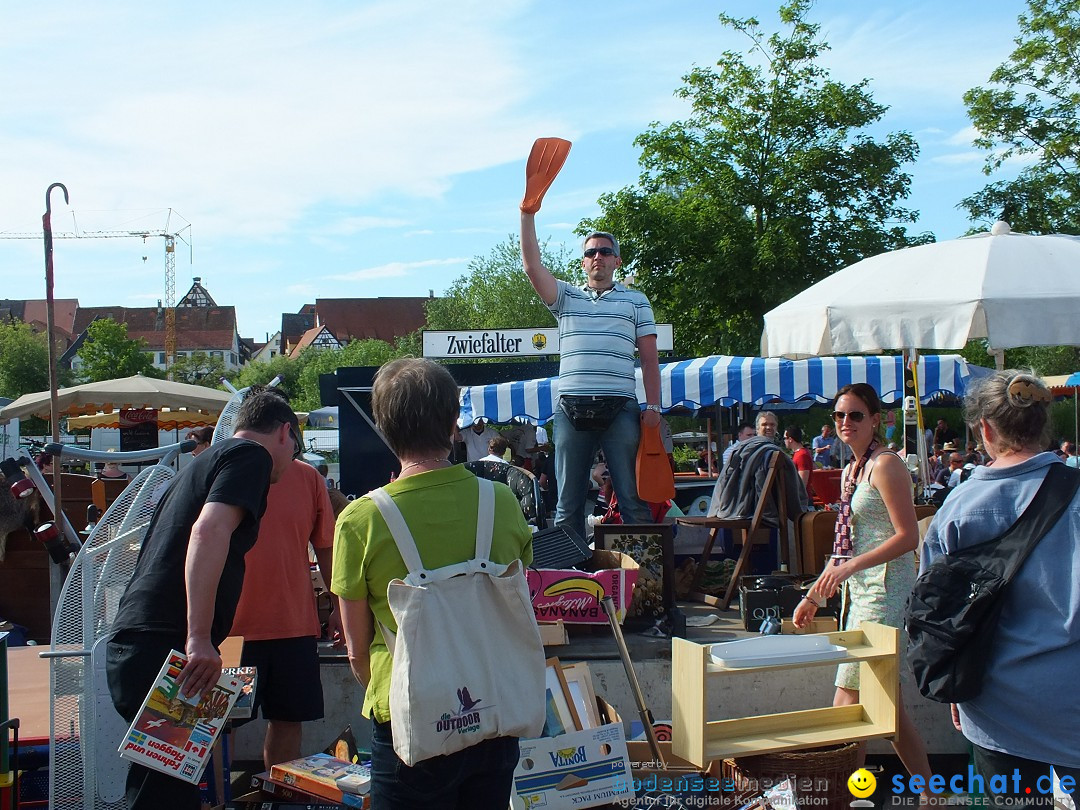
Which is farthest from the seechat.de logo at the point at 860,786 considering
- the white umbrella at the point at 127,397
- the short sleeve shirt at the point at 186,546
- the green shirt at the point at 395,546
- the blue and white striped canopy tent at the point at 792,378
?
the white umbrella at the point at 127,397

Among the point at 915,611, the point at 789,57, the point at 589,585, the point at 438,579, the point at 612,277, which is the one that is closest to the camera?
the point at 438,579

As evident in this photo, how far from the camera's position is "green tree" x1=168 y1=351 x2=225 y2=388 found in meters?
76.0

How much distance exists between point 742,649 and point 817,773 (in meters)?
0.62

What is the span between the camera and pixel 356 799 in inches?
149

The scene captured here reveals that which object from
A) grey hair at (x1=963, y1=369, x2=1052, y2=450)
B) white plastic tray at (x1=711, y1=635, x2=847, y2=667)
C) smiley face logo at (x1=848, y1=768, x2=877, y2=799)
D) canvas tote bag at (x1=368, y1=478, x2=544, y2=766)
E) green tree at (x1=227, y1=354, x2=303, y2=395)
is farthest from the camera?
green tree at (x1=227, y1=354, x2=303, y2=395)

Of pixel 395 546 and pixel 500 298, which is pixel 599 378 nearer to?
pixel 395 546

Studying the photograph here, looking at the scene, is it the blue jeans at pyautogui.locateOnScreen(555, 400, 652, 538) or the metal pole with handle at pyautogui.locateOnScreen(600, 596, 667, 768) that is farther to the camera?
the blue jeans at pyautogui.locateOnScreen(555, 400, 652, 538)

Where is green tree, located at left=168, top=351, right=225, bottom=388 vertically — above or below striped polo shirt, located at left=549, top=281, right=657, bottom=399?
above

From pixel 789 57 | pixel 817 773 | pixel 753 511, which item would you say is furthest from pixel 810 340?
pixel 789 57

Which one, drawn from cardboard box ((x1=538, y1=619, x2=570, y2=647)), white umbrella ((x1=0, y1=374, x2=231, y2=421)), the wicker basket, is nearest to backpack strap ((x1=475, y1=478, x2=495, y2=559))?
the wicker basket

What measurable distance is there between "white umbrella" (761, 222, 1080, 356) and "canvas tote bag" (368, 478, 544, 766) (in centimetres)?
335

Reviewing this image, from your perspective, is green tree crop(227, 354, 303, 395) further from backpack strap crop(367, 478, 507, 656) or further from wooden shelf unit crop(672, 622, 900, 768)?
backpack strap crop(367, 478, 507, 656)

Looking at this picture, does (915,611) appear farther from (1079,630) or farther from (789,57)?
(789,57)

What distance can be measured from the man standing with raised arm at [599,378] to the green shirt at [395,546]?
9.31ft
